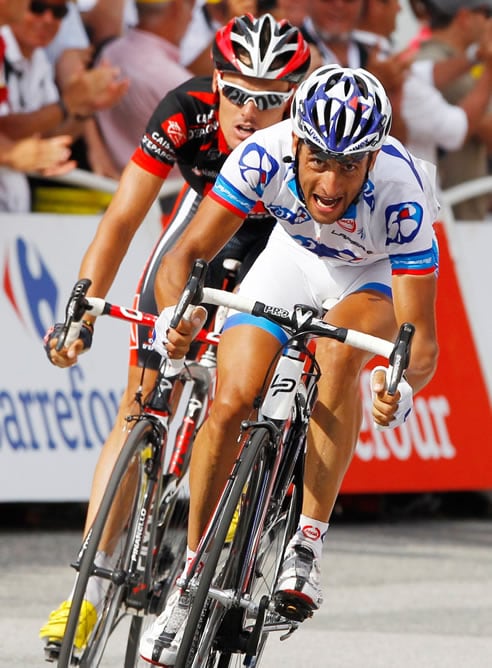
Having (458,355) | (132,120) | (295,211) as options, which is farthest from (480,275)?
(295,211)

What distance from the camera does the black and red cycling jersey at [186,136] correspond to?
5270 millimetres

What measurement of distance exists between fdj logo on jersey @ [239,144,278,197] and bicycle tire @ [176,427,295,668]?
2.59 ft

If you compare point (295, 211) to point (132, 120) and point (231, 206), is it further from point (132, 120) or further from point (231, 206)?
point (132, 120)

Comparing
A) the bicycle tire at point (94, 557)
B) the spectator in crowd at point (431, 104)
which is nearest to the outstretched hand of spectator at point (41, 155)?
the spectator in crowd at point (431, 104)

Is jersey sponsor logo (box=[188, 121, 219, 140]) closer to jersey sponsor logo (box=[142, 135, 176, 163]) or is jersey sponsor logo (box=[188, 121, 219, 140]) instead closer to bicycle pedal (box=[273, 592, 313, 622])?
jersey sponsor logo (box=[142, 135, 176, 163])

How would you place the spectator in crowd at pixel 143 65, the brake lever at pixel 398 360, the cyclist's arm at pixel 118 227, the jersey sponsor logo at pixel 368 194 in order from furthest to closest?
1. the spectator in crowd at pixel 143 65
2. the cyclist's arm at pixel 118 227
3. the jersey sponsor logo at pixel 368 194
4. the brake lever at pixel 398 360

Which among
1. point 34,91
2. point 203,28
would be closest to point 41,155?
point 34,91

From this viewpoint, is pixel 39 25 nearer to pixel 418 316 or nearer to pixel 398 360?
pixel 418 316

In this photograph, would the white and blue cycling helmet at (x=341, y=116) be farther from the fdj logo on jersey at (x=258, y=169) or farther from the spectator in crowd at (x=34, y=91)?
the spectator in crowd at (x=34, y=91)

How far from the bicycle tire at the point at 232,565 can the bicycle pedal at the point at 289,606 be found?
3.6 inches

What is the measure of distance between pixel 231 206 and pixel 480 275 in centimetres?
493

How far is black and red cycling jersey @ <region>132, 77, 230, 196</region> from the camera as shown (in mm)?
5270

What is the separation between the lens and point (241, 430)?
429 centimetres

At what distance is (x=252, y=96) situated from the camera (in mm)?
5215
